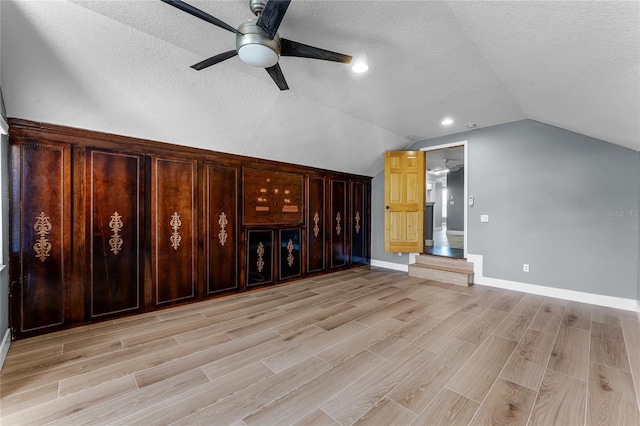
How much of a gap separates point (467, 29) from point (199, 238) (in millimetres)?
3465

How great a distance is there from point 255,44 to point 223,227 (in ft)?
8.21

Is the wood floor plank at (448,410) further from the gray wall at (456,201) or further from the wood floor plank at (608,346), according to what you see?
the gray wall at (456,201)

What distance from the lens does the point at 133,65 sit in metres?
2.35

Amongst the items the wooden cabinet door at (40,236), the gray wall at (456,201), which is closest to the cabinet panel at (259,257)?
the wooden cabinet door at (40,236)

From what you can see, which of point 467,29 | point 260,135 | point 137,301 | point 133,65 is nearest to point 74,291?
point 137,301

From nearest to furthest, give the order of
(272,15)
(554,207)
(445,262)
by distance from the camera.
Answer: (272,15) → (554,207) → (445,262)

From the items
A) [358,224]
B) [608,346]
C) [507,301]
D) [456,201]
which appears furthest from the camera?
[456,201]

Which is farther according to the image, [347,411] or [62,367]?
[62,367]

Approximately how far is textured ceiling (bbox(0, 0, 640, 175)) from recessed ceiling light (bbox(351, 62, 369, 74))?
6cm

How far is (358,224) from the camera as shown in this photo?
571 centimetres

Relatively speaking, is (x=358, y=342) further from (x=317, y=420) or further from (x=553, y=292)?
(x=553, y=292)

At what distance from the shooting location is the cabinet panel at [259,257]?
13.0ft

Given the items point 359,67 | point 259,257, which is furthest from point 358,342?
point 359,67

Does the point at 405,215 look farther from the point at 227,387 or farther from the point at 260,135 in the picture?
the point at 227,387
